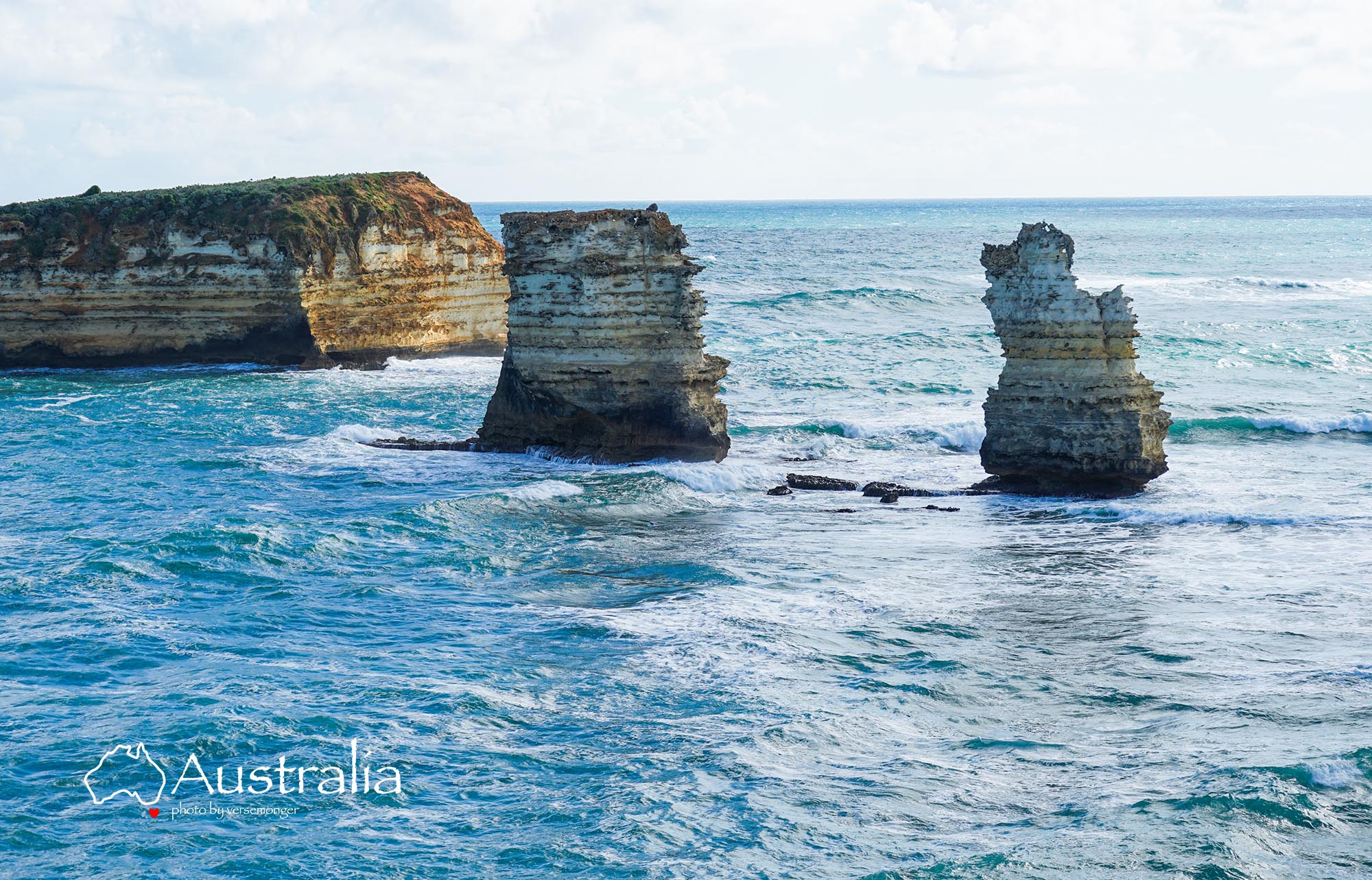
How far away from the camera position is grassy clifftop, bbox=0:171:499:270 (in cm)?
4062

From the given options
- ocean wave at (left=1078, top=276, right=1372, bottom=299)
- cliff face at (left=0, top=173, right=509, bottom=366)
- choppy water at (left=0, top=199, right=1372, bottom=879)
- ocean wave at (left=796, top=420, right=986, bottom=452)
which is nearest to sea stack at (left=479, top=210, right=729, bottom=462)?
choppy water at (left=0, top=199, right=1372, bottom=879)

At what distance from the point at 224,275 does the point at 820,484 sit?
23443 millimetres

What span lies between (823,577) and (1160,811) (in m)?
7.83

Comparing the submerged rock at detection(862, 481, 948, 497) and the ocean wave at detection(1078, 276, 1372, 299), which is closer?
the submerged rock at detection(862, 481, 948, 497)

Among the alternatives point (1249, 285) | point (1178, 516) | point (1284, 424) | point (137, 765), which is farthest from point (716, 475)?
point (1249, 285)

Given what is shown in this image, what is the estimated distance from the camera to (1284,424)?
101ft

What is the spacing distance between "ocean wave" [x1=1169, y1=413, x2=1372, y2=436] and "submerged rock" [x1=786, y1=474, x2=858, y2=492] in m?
9.75

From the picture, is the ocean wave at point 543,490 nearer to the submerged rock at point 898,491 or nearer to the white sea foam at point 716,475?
the white sea foam at point 716,475

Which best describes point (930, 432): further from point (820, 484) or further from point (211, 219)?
point (211, 219)

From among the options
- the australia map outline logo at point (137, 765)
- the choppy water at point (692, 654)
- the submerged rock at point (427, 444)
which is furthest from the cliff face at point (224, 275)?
the australia map outline logo at point (137, 765)

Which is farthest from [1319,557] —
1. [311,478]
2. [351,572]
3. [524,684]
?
[311,478]

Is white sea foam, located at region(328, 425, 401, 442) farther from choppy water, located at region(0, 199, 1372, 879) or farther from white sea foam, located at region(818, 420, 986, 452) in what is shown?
white sea foam, located at region(818, 420, 986, 452)

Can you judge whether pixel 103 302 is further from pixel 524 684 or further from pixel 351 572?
pixel 524 684

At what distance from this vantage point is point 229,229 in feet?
133
